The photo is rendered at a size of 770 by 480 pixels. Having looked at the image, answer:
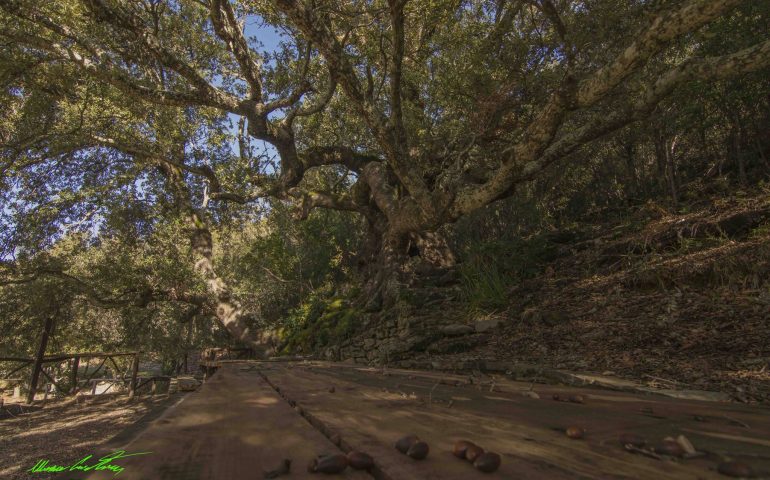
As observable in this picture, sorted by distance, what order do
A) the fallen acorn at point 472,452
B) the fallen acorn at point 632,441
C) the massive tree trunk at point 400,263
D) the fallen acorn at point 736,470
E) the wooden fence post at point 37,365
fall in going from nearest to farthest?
1. the fallen acorn at point 736,470
2. the fallen acorn at point 472,452
3. the fallen acorn at point 632,441
4. the massive tree trunk at point 400,263
5. the wooden fence post at point 37,365

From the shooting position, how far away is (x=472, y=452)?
879mm

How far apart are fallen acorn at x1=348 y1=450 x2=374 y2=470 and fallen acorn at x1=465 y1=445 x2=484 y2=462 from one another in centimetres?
20

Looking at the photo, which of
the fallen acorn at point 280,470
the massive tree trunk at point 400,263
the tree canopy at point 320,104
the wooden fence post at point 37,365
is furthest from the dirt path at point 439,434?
the wooden fence post at point 37,365

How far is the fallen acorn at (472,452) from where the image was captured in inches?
34.2

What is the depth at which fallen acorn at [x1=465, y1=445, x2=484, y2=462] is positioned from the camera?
87 cm

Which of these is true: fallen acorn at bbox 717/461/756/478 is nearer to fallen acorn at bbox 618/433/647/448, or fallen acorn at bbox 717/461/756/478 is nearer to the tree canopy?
fallen acorn at bbox 618/433/647/448

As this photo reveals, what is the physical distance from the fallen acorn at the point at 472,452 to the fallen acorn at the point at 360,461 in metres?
0.20

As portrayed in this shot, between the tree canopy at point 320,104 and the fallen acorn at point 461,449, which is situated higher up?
the tree canopy at point 320,104

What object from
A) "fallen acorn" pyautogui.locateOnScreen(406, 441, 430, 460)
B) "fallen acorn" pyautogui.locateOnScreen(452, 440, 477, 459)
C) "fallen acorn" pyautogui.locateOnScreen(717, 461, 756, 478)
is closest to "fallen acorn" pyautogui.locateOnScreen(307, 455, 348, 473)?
"fallen acorn" pyautogui.locateOnScreen(406, 441, 430, 460)

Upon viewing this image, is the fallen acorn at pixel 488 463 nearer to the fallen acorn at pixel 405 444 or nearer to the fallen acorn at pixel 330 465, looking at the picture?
the fallen acorn at pixel 405 444

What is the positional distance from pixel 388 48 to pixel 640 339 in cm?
810

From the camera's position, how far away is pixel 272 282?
18031 millimetres

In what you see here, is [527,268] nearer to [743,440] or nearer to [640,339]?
[640,339]

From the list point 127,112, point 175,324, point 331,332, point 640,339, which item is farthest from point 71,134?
point 175,324
